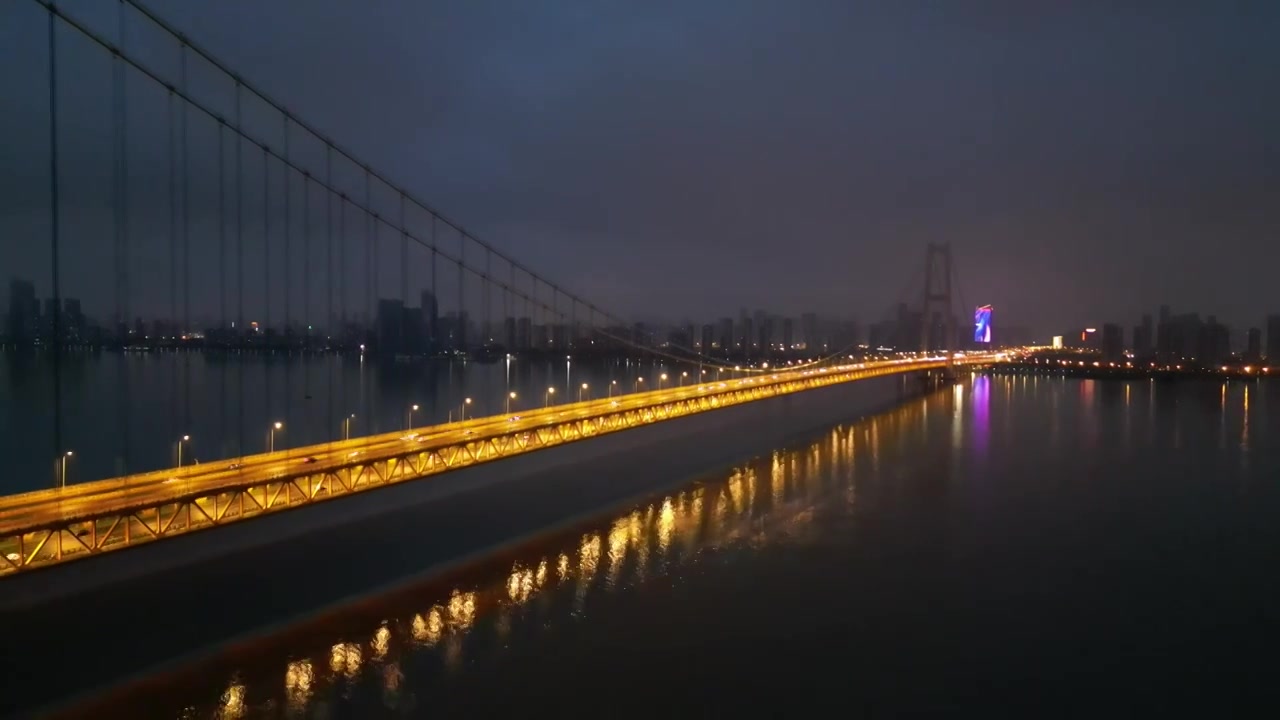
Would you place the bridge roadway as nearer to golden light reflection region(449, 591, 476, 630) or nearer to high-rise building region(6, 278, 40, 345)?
golden light reflection region(449, 591, 476, 630)

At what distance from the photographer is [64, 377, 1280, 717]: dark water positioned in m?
6.88

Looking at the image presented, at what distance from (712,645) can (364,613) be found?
12.1ft

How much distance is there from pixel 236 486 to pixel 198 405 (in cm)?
1929

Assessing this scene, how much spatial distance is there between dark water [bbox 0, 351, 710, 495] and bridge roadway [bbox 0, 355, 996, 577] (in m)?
0.81

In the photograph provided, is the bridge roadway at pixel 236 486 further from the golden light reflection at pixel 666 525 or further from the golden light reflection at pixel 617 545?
the golden light reflection at pixel 666 525

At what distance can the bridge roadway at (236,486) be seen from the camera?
638 cm

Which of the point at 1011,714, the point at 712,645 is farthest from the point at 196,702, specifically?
the point at 1011,714

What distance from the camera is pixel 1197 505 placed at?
15125 mm

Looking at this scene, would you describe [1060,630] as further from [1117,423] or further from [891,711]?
[1117,423]

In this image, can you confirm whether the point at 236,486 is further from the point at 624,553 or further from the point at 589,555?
the point at 624,553

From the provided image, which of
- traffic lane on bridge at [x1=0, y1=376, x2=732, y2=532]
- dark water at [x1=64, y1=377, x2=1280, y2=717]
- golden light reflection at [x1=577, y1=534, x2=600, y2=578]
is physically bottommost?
dark water at [x1=64, y1=377, x2=1280, y2=717]

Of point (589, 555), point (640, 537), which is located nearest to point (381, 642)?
point (589, 555)

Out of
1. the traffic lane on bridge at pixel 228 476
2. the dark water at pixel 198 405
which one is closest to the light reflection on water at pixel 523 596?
the traffic lane on bridge at pixel 228 476

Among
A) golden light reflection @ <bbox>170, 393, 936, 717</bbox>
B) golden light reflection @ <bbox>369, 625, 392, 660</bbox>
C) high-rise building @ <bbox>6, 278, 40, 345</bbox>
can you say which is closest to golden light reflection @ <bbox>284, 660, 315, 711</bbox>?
golden light reflection @ <bbox>170, 393, 936, 717</bbox>
